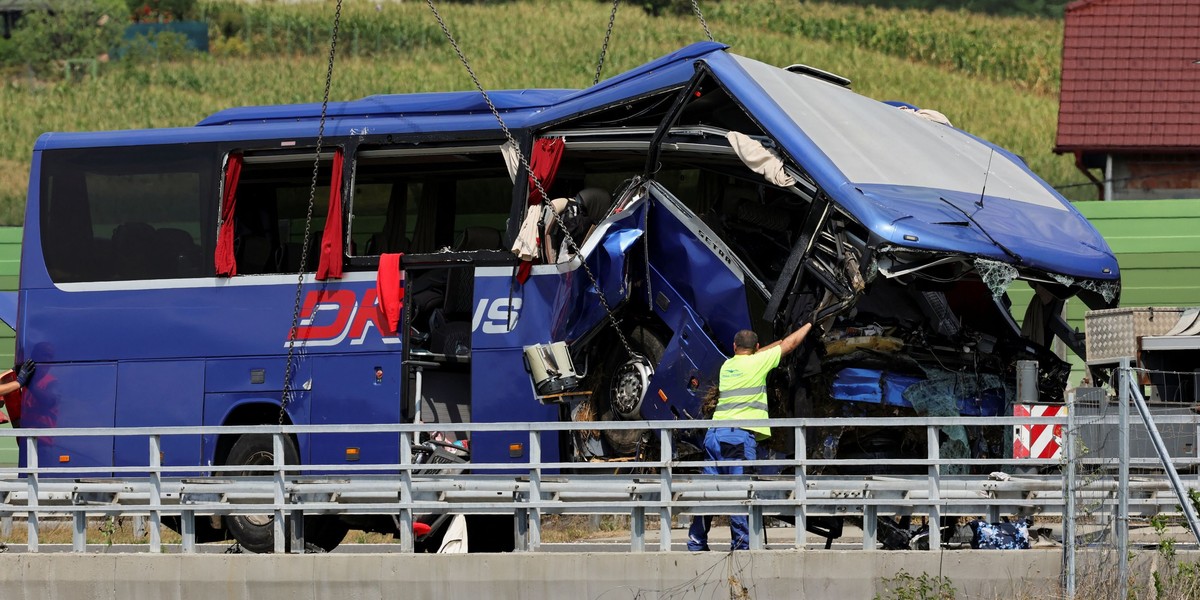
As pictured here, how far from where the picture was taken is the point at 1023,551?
10344 millimetres

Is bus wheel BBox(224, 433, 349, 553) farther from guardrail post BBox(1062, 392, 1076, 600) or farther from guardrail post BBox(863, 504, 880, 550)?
guardrail post BBox(1062, 392, 1076, 600)

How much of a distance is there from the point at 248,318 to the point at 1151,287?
10.8 meters

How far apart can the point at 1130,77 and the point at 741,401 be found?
72.0 feet

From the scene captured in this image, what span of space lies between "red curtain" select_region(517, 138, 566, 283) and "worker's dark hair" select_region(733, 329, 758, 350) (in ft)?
7.75

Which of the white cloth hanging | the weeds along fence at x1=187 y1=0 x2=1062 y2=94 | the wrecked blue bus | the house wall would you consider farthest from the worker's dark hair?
the weeds along fence at x1=187 y1=0 x2=1062 y2=94

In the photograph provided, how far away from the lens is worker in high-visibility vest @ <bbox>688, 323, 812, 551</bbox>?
1171cm

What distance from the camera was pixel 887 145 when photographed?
12750mm

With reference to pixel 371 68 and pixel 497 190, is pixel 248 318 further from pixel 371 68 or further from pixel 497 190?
pixel 371 68

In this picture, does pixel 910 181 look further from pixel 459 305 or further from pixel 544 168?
pixel 459 305

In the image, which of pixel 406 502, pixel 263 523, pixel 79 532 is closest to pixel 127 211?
pixel 263 523

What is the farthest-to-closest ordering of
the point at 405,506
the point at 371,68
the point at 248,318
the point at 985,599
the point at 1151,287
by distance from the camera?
the point at 371,68 < the point at 1151,287 < the point at 248,318 < the point at 405,506 < the point at 985,599

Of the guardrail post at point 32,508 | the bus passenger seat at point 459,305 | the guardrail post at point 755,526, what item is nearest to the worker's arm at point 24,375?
the guardrail post at point 32,508

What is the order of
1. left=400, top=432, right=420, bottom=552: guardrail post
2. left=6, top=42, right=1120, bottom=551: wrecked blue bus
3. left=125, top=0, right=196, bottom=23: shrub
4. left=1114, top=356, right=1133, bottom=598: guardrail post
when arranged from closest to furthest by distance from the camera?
1. left=1114, top=356, right=1133, bottom=598: guardrail post
2. left=400, top=432, right=420, bottom=552: guardrail post
3. left=6, top=42, right=1120, bottom=551: wrecked blue bus
4. left=125, top=0, right=196, bottom=23: shrub

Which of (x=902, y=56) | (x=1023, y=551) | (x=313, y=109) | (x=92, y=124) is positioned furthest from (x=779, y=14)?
(x=1023, y=551)
